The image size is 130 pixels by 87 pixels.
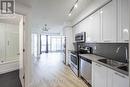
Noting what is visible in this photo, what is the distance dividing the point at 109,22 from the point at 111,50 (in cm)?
92

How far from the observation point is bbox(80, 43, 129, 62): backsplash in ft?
9.10

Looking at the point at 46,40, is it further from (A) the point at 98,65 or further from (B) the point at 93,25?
(A) the point at 98,65

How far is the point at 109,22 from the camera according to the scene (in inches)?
112

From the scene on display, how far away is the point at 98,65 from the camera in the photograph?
8.84 feet

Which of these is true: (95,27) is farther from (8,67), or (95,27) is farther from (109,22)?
(8,67)

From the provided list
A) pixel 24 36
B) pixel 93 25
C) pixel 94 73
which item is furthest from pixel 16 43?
pixel 94 73

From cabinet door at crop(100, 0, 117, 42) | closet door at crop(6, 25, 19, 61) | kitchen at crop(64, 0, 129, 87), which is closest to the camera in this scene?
kitchen at crop(64, 0, 129, 87)

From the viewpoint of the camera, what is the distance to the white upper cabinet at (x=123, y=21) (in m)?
2.21

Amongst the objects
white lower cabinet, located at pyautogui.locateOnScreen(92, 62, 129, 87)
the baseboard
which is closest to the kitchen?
white lower cabinet, located at pyautogui.locateOnScreen(92, 62, 129, 87)

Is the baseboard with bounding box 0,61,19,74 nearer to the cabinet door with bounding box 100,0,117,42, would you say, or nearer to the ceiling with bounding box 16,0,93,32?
the ceiling with bounding box 16,0,93,32

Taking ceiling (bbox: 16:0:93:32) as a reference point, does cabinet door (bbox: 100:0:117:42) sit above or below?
below

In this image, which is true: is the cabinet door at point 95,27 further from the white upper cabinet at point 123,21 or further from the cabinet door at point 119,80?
the cabinet door at point 119,80

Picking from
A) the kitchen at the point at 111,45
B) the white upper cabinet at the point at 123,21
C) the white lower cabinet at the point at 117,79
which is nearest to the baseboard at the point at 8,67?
the kitchen at the point at 111,45

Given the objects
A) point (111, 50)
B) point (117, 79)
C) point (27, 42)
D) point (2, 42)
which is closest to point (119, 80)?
point (117, 79)
